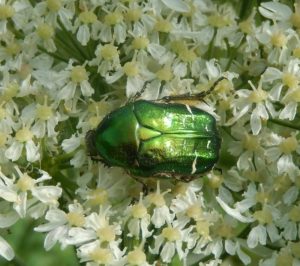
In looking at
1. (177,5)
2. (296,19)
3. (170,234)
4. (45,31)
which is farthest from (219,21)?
(170,234)

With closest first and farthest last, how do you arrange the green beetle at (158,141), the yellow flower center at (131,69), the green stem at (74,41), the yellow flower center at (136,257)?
the yellow flower center at (136,257), the green beetle at (158,141), the yellow flower center at (131,69), the green stem at (74,41)

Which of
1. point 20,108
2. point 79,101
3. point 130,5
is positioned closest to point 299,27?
point 130,5

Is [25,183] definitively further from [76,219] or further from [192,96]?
[192,96]

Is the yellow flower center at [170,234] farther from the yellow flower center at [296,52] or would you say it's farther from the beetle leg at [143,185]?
the yellow flower center at [296,52]

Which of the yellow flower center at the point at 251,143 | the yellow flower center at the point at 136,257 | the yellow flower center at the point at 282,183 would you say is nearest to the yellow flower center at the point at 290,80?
the yellow flower center at the point at 251,143

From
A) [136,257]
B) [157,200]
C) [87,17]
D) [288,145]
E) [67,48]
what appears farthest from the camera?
[67,48]

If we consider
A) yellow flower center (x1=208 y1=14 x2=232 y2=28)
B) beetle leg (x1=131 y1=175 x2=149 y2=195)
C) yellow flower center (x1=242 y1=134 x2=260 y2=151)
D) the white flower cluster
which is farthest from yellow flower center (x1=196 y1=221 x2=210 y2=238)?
yellow flower center (x1=208 y1=14 x2=232 y2=28)

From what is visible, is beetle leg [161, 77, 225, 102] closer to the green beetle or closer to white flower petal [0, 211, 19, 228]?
the green beetle
